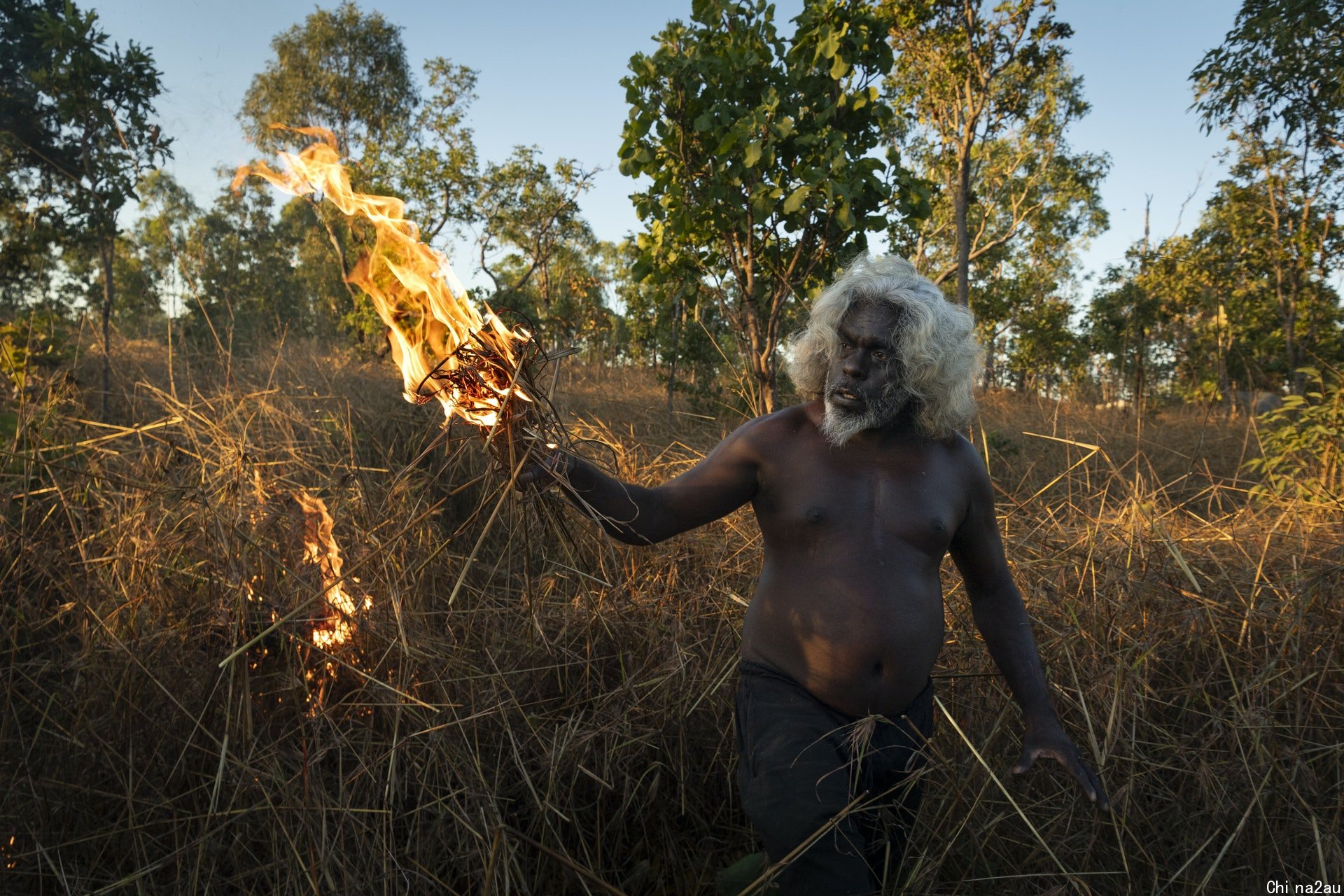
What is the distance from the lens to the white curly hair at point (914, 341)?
2.42m

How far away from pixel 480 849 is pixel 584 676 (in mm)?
898

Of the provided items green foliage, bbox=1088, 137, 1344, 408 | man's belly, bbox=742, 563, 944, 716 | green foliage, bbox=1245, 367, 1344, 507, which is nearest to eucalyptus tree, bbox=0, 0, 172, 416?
man's belly, bbox=742, 563, 944, 716

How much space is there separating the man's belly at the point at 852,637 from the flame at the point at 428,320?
0.92 metres

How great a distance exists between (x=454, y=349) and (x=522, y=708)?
4.63 feet

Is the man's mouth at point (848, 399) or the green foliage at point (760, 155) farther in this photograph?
the green foliage at point (760, 155)

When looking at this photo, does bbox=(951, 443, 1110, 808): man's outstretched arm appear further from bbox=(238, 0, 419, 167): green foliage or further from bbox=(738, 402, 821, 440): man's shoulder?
bbox=(238, 0, 419, 167): green foliage

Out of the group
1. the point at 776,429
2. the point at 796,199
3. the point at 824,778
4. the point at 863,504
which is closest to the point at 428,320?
the point at 776,429

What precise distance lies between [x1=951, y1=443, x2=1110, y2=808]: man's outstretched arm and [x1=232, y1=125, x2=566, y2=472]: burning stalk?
48.5 inches

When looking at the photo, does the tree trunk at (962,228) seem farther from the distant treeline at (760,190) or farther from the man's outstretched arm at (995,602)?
the man's outstretched arm at (995,602)

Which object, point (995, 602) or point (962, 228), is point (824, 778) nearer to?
point (995, 602)

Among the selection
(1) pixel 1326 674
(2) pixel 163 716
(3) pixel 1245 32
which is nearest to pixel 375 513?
(2) pixel 163 716

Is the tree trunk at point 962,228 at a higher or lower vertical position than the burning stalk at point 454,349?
higher

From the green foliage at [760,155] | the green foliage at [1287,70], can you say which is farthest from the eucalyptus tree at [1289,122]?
the green foliage at [760,155]

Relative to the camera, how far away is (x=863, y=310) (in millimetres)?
2498
